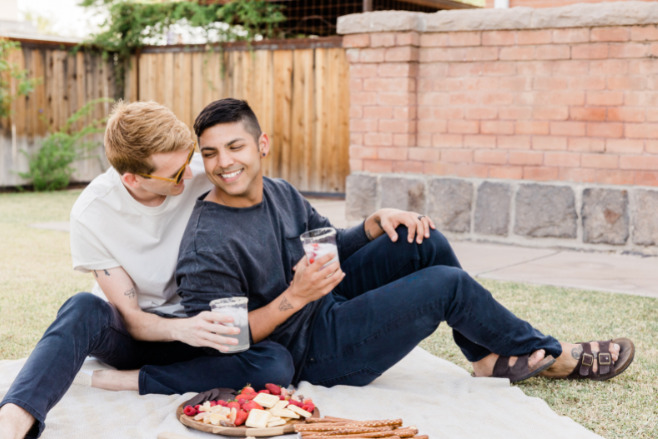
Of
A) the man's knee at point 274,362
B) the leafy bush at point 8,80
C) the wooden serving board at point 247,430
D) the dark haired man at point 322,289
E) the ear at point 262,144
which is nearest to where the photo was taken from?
the wooden serving board at point 247,430

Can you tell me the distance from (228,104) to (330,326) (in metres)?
0.91

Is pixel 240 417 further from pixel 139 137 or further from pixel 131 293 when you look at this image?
pixel 139 137

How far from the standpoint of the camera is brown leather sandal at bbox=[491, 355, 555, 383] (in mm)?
3205

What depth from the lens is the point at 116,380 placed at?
126 inches

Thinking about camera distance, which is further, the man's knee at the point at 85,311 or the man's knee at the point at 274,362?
the man's knee at the point at 274,362

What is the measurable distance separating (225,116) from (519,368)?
1.49 meters

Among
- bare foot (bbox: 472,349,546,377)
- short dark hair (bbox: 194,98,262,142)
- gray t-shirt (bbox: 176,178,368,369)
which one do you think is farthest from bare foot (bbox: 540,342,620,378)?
short dark hair (bbox: 194,98,262,142)

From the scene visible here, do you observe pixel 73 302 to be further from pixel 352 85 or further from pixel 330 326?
pixel 352 85

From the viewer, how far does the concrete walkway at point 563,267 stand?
203 inches

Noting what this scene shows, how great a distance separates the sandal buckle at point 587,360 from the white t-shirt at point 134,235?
161 centimetres

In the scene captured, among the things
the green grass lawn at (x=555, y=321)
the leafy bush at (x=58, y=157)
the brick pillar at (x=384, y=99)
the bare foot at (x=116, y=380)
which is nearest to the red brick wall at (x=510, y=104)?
the brick pillar at (x=384, y=99)

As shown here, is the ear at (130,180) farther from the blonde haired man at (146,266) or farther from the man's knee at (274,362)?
the man's knee at (274,362)

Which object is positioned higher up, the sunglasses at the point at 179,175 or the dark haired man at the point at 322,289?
the sunglasses at the point at 179,175

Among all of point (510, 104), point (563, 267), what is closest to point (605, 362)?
point (563, 267)
